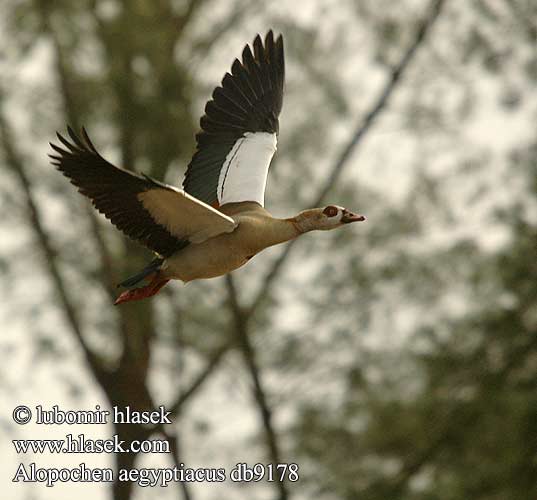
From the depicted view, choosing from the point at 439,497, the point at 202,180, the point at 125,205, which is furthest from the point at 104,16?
the point at 125,205

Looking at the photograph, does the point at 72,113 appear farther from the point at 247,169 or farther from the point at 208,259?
the point at 208,259

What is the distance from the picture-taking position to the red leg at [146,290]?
18.5 feet

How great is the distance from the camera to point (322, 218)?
5637 millimetres

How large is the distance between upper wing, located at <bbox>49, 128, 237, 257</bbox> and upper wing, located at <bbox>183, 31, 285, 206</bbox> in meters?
0.63

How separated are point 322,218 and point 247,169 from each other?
734mm

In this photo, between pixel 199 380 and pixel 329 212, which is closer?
pixel 329 212

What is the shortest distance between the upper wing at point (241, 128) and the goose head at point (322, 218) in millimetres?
551

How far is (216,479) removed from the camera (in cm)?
1323

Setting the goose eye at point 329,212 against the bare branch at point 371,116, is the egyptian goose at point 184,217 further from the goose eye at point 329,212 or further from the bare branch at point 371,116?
the bare branch at point 371,116

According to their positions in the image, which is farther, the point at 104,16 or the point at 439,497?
the point at 104,16

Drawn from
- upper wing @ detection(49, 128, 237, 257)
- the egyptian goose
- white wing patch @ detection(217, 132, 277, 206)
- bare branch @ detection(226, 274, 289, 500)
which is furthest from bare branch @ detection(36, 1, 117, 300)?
upper wing @ detection(49, 128, 237, 257)

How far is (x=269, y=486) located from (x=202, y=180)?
7447mm

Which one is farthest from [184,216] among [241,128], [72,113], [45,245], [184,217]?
[45,245]

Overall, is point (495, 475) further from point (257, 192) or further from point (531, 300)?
point (257, 192)
